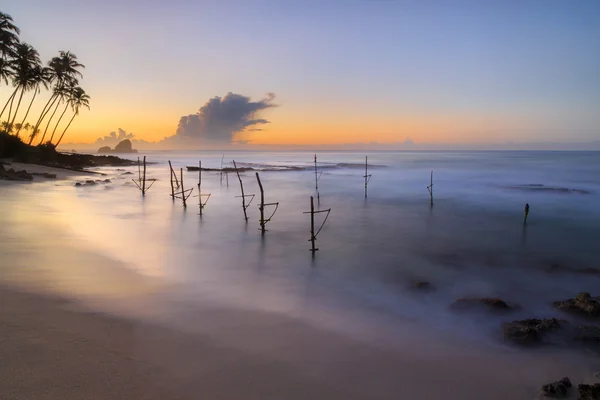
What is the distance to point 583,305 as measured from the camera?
7098 millimetres

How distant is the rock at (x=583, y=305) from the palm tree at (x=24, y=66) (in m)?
45.1

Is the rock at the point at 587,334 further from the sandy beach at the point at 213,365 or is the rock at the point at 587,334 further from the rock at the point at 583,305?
the sandy beach at the point at 213,365

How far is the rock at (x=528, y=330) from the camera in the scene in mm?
5910

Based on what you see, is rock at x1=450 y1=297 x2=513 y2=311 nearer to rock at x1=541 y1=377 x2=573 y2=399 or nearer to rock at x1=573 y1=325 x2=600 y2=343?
rock at x1=573 y1=325 x2=600 y2=343

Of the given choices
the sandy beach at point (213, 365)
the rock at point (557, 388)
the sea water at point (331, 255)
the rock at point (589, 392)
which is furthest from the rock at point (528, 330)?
the rock at point (589, 392)

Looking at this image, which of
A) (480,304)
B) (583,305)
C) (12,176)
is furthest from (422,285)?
(12,176)

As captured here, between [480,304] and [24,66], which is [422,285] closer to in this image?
[480,304]

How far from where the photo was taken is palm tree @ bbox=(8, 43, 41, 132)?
3459 cm

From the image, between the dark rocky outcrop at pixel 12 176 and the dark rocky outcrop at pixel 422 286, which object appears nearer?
the dark rocky outcrop at pixel 422 286

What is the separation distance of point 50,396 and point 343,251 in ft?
30.9

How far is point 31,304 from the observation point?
5.55 meters

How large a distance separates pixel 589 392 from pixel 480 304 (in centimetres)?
322

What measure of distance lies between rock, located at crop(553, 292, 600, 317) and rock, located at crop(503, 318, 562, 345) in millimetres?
927

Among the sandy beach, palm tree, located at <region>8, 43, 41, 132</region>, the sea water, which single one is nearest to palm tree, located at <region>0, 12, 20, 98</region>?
palm tree, located at <region>8, 43, 41, 132</region>
